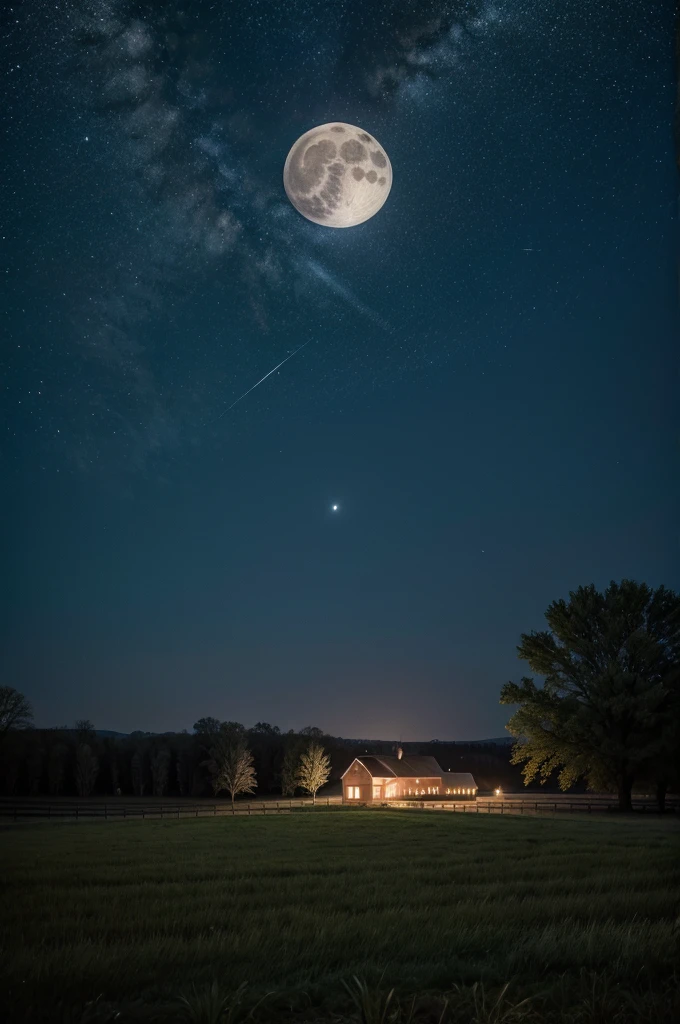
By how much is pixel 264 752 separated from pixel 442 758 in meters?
54.2

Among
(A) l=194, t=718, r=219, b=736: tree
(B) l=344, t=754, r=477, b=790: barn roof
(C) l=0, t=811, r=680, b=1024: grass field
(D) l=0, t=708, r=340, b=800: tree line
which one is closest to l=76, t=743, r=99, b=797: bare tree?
(D) l=0, t=708, r=340, b=800: tree line

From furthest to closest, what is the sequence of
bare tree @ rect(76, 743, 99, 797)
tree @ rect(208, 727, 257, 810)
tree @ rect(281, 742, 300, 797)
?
1. bare tree @ rect(76, 743, 99, 797)
2. tree @ rect(281, 742, 300, 797)
3. tree @ rect(208, 727, 257, 810)

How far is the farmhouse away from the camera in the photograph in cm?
8450

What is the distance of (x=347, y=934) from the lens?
905 centimetres

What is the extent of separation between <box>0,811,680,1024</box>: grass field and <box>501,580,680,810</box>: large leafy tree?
2368 centimetres

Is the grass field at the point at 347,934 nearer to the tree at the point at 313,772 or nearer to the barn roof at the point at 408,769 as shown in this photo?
the barn roof at the point at 408,769

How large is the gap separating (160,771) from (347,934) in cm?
11586

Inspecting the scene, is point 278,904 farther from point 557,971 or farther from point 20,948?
point 557,971

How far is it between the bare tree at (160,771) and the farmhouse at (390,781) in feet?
131

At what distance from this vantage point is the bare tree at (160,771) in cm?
11556

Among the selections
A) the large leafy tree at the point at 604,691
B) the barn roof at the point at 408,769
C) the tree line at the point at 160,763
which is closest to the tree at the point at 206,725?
the tree line at the point at 160,763

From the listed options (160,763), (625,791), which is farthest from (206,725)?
(625,791)

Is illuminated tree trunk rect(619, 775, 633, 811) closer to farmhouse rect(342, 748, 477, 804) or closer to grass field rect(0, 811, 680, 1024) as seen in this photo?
grass field rect(0, 811, 680, 1024)

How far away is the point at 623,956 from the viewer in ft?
24.7
